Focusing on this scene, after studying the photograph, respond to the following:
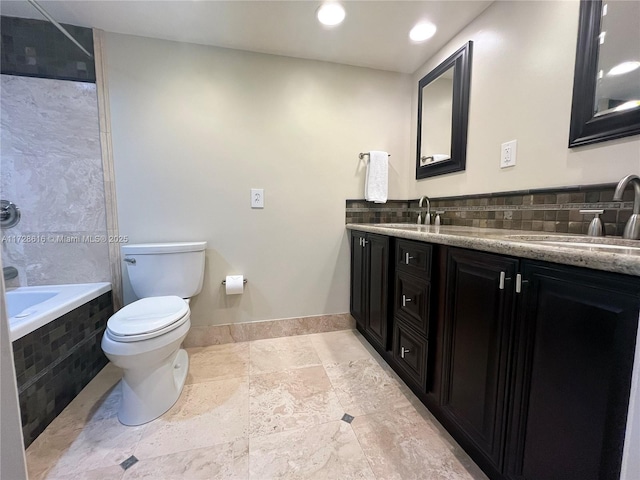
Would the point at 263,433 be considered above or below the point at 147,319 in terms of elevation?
below

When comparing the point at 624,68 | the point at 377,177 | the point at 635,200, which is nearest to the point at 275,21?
the point at 377,177

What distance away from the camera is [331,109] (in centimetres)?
200

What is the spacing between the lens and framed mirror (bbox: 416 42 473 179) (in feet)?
5.36

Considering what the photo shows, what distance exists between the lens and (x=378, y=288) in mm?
1634

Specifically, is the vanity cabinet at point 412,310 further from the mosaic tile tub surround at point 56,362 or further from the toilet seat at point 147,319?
the mosaic tile tub surround at point 56,362

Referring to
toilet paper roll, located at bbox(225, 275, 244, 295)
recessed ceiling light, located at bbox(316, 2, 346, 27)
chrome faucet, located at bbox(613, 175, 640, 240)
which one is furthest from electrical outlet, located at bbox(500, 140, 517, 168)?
toilet paper roll, located at bbox(225, 275, 244, 295)

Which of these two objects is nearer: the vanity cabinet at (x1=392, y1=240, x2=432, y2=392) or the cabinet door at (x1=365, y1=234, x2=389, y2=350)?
the vanity cabinet at (x1=392, y1=240, x2=432, y2=392)

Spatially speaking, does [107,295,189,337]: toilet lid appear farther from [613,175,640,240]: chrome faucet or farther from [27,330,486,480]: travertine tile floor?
[613,175,640,240]: chrome faucet

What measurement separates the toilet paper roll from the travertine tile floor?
0.49 meters

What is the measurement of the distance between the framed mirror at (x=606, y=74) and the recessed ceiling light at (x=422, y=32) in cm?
75

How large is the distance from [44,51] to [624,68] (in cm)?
284

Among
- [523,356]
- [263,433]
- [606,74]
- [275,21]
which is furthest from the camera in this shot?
[275,21]

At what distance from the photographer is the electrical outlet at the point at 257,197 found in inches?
75.5

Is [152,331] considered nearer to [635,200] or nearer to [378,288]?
[378,288]
